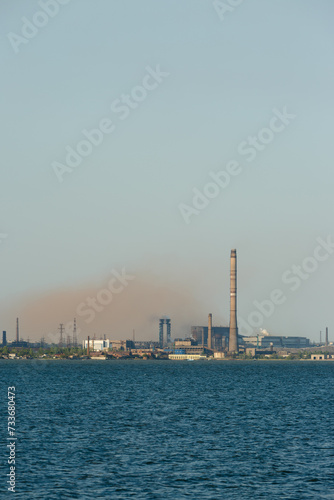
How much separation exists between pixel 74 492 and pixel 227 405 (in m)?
58.6

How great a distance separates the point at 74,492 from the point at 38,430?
27.0 m

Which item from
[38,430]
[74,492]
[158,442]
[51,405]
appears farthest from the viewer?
[51,405]

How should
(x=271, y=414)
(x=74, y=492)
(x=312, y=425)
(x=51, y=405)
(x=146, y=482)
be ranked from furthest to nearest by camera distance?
(x=51, y=405) < (x=271, y=414) < (x=312, y=425) < (x=146, y=482) < (x=74, y=492)

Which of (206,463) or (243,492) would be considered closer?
(243,492)

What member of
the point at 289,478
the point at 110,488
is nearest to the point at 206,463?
the point at 289,478

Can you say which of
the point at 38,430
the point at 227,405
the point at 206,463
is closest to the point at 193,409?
the point at 227,405

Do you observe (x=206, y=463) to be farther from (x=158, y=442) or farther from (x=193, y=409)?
(x=193, y=409)

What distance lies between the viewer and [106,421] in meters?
78.9

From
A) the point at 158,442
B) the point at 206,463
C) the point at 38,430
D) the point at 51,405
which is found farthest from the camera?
the point at 51,405

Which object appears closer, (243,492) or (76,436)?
(243,492)

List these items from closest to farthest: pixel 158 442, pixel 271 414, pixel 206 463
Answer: pixel 206 463 → pixel 158 442 → pixel 271 414

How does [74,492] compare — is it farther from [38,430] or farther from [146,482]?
[38,430]

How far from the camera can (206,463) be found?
54562 millimetres

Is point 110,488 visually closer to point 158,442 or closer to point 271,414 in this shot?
point 158,442
